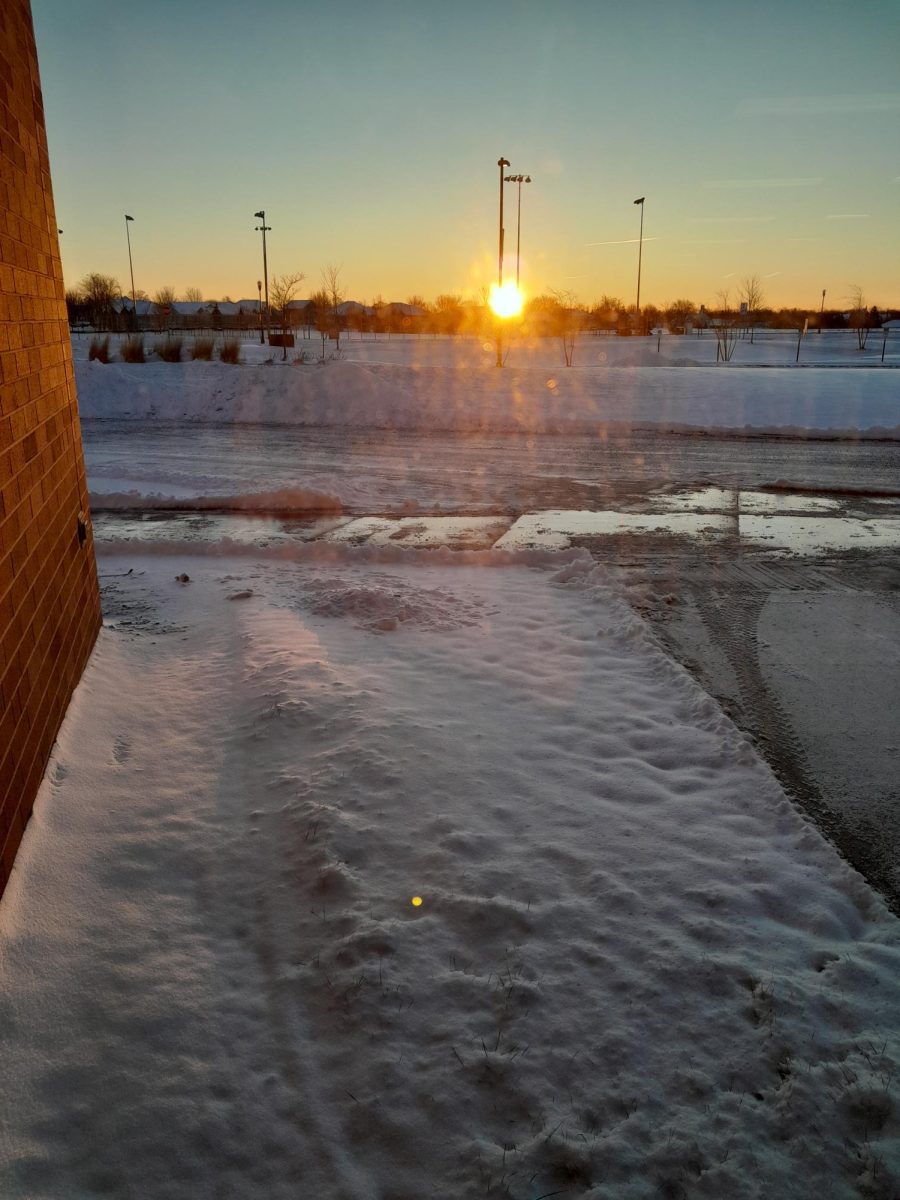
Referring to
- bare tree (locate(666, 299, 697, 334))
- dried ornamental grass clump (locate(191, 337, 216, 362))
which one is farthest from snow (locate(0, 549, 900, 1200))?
bare tree (locate(666, 299, 697, 334))

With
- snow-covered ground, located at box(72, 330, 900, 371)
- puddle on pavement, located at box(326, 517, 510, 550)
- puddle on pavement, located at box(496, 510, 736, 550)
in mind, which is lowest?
puddle on pavement, located at box(496, 510, 736, 550)

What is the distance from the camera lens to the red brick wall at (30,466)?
3.32 meters

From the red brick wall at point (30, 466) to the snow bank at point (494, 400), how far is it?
14575 mm

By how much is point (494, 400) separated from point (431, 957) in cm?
2006

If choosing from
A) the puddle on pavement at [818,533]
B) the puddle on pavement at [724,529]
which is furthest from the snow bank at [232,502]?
the puddle on pavement at [818,533]

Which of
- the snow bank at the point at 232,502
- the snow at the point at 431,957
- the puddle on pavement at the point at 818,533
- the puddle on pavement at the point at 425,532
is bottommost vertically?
the snow at the point at 431,957

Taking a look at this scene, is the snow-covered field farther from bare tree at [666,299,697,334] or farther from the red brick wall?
bare tree at [666,299,697,334]

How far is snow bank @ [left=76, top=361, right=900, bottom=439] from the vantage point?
19625 millimetres

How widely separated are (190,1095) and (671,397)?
23175mm

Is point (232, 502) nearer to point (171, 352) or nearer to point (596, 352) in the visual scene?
point (171, 352)

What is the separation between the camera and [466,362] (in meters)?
39.7

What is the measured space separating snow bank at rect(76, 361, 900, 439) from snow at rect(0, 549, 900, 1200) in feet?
49.3

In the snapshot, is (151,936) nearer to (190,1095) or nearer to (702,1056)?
(190,1095)

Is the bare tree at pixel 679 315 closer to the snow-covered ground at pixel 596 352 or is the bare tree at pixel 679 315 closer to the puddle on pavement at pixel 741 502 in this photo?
the snow-covered ground at pixel 596 352
